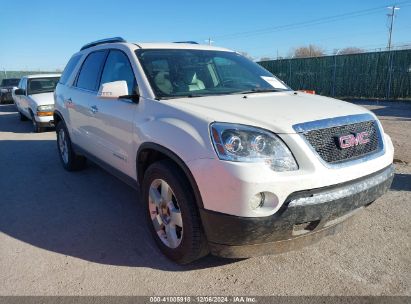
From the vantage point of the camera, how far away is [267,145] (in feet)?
8.14

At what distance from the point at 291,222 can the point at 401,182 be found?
314cm

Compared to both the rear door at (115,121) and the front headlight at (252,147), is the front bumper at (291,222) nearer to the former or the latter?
Result: the front headlight at (252,147)

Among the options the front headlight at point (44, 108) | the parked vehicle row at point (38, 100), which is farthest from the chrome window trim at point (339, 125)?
the front headlight at point (44, 108)

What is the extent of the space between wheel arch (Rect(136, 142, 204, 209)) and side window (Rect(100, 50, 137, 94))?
25.6 inches

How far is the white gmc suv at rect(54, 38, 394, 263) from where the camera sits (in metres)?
2.43

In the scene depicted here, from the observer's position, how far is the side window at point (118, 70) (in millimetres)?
3633

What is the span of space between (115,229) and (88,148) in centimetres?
144

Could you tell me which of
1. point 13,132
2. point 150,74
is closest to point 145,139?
point 150,74

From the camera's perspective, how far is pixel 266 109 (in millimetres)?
2893

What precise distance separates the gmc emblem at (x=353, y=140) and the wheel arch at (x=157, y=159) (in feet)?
3.65

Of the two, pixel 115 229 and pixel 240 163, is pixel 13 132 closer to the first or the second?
pixel 115 229

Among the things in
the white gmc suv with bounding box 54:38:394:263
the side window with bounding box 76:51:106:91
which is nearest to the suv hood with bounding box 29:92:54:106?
the side window with bounding box 76:51:106:91

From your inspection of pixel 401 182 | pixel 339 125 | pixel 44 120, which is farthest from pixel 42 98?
pixel 339 125

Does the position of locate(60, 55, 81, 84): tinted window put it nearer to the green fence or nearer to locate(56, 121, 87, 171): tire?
locate(56, 121, 87, 171): tire
